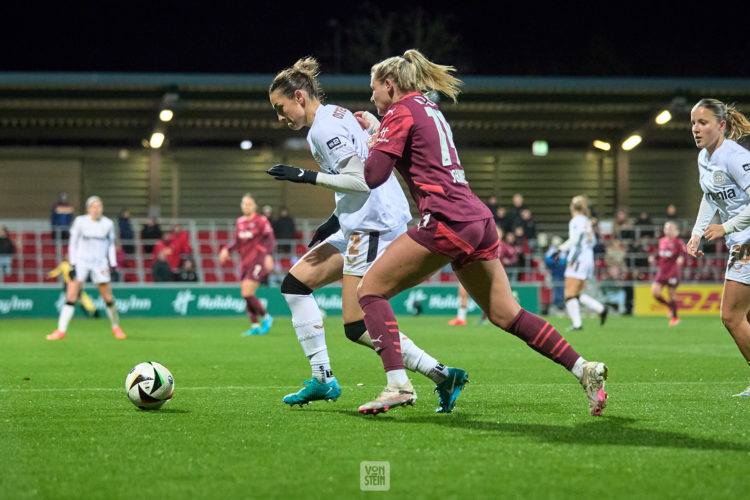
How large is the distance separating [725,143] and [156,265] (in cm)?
1886

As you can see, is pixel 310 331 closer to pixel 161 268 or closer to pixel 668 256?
pixel 668 256

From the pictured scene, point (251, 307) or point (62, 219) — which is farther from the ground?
point (62, 219)

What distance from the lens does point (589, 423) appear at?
5.84m

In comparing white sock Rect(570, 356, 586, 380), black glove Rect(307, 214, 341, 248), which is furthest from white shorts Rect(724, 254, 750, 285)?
black glove Rect(307, 214, 341, 248)

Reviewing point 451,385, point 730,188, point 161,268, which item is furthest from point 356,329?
point 161,268

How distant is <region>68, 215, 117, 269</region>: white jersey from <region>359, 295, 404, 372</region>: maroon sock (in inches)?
427

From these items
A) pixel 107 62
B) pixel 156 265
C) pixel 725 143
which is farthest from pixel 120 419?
pixel 107 62

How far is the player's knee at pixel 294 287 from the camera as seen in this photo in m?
6.76

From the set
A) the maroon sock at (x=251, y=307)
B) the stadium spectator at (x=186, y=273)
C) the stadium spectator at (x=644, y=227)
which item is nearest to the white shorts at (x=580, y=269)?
the maroon sock at (x=251, y=307)

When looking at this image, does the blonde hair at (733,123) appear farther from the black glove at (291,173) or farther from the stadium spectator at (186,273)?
the stadium spectator at (186,273)

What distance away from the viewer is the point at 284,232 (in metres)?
26.4

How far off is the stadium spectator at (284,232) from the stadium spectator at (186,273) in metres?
2.77

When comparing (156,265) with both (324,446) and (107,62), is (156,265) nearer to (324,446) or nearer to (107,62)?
(324,446)

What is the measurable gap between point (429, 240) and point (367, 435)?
Result: 1230 mm
